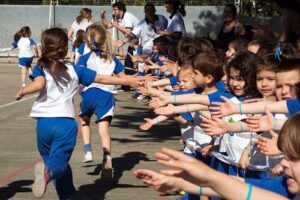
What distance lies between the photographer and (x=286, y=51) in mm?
5504

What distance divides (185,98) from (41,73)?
4.90 ft

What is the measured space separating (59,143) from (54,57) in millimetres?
781

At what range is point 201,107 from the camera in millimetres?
6289

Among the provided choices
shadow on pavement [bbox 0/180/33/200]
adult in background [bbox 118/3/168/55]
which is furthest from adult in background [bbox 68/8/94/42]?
shadow on pavement [bbox 0/180/33/200]

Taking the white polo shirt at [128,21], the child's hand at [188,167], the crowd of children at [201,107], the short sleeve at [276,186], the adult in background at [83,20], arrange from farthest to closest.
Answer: the adult in background at [83,20] < the white polo shirt at [128,21] < the crowd of children at [201,107] < the short sleeve at [276,186] < the child's hand at [188,167]

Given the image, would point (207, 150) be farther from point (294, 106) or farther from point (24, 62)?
point (24, 62)

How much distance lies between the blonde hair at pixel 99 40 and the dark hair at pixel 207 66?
8.13 feet

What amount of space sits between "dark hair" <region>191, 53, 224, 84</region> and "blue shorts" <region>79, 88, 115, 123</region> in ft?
8.53

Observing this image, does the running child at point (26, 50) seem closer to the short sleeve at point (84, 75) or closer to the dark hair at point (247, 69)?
the short sleeve at point (84, 75)

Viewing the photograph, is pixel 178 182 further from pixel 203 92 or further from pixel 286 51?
pixel 203 92

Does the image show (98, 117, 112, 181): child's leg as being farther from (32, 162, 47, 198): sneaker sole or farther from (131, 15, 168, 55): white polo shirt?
(131, 15, 168, 55): white polo shirt

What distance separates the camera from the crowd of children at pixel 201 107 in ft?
12.4

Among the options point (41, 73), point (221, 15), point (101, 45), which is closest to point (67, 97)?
point (41, 73)

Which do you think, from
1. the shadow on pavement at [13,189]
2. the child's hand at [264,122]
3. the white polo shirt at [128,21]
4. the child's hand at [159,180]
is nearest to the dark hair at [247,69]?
the child's hand at [264,122]
